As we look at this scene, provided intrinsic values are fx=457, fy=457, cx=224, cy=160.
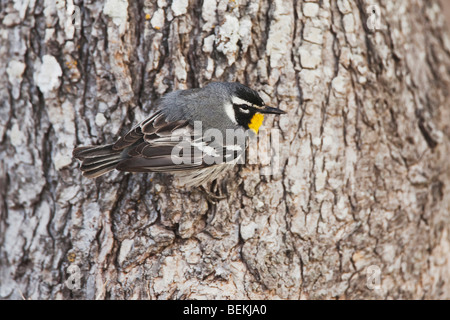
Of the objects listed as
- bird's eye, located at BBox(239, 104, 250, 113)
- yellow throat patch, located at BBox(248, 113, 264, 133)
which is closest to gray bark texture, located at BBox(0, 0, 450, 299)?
yellow throat patch, located at BBox(248, 113, 264, 133)

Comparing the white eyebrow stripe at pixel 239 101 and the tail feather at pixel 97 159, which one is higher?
the white eyebrow stripe at pixel 239 101

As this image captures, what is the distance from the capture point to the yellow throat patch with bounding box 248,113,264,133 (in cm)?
346

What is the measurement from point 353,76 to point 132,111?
5.62ft

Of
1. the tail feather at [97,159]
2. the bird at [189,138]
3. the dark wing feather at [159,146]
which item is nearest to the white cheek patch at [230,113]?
the bird at [189,138]

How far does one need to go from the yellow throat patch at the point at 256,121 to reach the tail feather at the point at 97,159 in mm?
1004

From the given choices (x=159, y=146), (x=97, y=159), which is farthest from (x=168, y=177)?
(x=97, y=159)

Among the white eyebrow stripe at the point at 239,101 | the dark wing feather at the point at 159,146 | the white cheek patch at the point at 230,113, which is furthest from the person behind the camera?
the white cheek patch at the point at 230,113

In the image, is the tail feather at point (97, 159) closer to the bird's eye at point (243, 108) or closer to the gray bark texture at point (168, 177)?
the gray bark texture at point (168, 177)

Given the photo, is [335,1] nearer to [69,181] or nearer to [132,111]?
[132,111]

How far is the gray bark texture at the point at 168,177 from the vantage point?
131 inches

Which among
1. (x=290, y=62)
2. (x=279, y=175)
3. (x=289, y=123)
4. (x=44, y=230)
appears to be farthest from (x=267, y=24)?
(x=44, y=230)

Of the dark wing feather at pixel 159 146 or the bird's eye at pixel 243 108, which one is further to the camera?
the bird's eye at pixel 243 108

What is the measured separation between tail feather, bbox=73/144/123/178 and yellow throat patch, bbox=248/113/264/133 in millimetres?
1004

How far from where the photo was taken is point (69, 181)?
343cm
